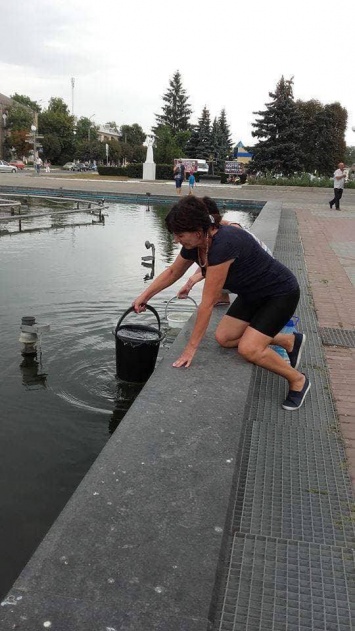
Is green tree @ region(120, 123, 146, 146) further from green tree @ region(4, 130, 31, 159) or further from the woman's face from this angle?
the woman's face

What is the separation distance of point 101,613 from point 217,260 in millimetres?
2095

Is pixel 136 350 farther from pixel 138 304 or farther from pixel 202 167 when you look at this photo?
pixel 202 167

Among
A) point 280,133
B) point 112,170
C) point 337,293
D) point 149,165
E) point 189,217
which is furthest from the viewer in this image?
point 112,170

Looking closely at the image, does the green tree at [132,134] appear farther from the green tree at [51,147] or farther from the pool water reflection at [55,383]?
the pool water reflection at [55,383]

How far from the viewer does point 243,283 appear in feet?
11.3

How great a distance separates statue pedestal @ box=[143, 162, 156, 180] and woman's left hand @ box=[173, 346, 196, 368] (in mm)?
41887

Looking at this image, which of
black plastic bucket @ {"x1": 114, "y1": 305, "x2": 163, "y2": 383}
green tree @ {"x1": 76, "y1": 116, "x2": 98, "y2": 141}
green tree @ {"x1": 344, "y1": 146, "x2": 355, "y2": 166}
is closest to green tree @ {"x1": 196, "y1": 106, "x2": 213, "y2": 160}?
green tree @ {"x1": 344, "y1": 146, "x2": 355, "y2": 166}

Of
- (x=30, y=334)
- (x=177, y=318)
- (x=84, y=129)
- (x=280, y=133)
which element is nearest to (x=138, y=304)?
(x=30, y=334)

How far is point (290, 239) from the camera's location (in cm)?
1170

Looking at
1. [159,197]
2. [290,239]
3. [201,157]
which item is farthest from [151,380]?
[201,157]

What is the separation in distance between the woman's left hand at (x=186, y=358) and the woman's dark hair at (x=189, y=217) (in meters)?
0.86

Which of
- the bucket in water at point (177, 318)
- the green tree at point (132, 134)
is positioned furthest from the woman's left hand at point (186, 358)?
the green tree at point (132, 134)

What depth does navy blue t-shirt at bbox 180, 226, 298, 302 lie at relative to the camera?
3266mm

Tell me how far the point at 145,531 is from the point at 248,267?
1891 millimetres
